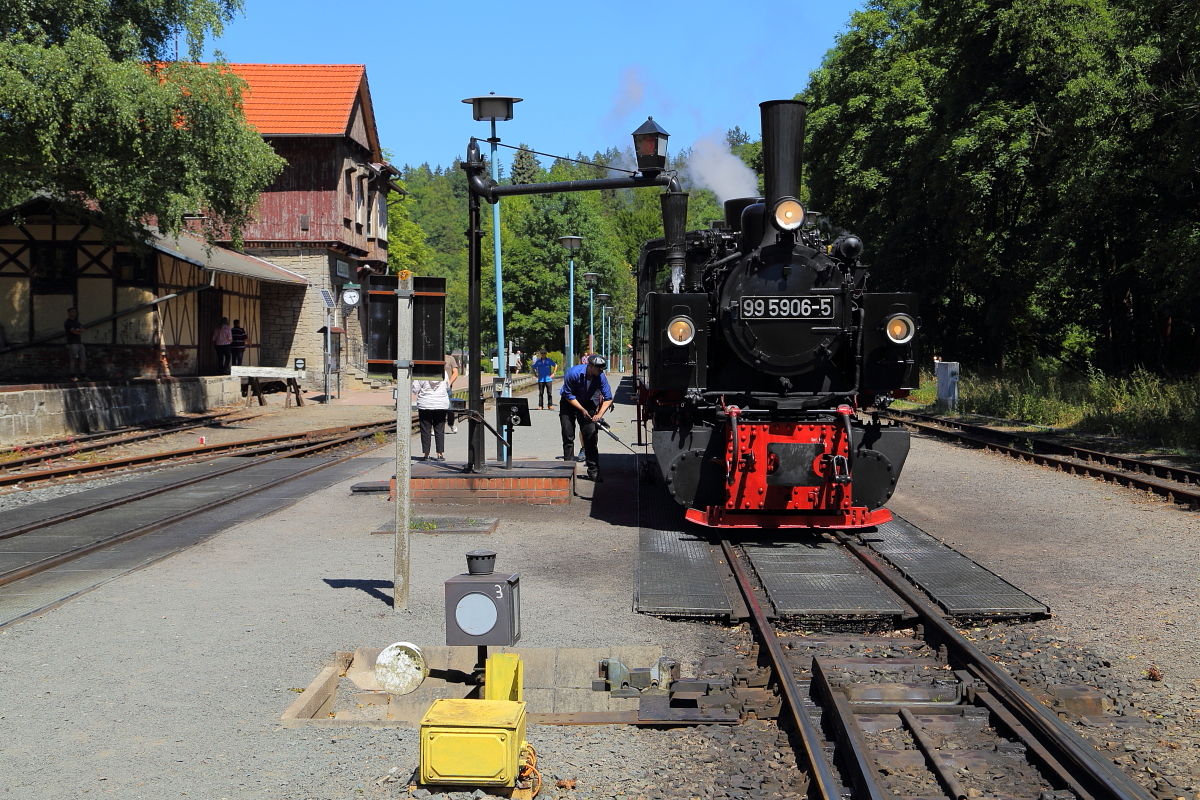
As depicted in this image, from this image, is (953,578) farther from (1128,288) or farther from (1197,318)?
(1128,288)

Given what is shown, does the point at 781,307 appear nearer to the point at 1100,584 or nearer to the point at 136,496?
the point at 1100,584

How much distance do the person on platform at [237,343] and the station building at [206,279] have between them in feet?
1.94

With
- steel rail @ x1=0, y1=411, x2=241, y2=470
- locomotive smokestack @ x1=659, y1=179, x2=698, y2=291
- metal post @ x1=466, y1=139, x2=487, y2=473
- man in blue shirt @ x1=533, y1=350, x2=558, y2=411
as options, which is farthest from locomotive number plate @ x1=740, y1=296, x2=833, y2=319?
man in blue shirt @ x1=533, y1=350, x2=558, y2=411

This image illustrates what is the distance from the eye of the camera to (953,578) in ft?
Answer: 27.4

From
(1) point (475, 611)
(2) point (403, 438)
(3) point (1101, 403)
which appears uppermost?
(2) point (403, 438)

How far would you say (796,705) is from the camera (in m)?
5.37

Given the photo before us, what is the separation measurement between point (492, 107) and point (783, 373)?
585 cm

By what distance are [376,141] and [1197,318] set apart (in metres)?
29.3

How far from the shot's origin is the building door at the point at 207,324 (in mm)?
30734

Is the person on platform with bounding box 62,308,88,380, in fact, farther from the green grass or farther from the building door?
the green grass

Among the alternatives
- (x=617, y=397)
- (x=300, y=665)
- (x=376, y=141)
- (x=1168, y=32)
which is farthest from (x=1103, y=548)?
(x=376, y=141)

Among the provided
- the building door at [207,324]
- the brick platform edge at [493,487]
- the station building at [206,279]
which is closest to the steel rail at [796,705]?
the brick platform edge at [493,487]

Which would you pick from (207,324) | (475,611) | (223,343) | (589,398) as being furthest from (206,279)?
(475,611)

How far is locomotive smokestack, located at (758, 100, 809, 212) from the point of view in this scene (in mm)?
10008
